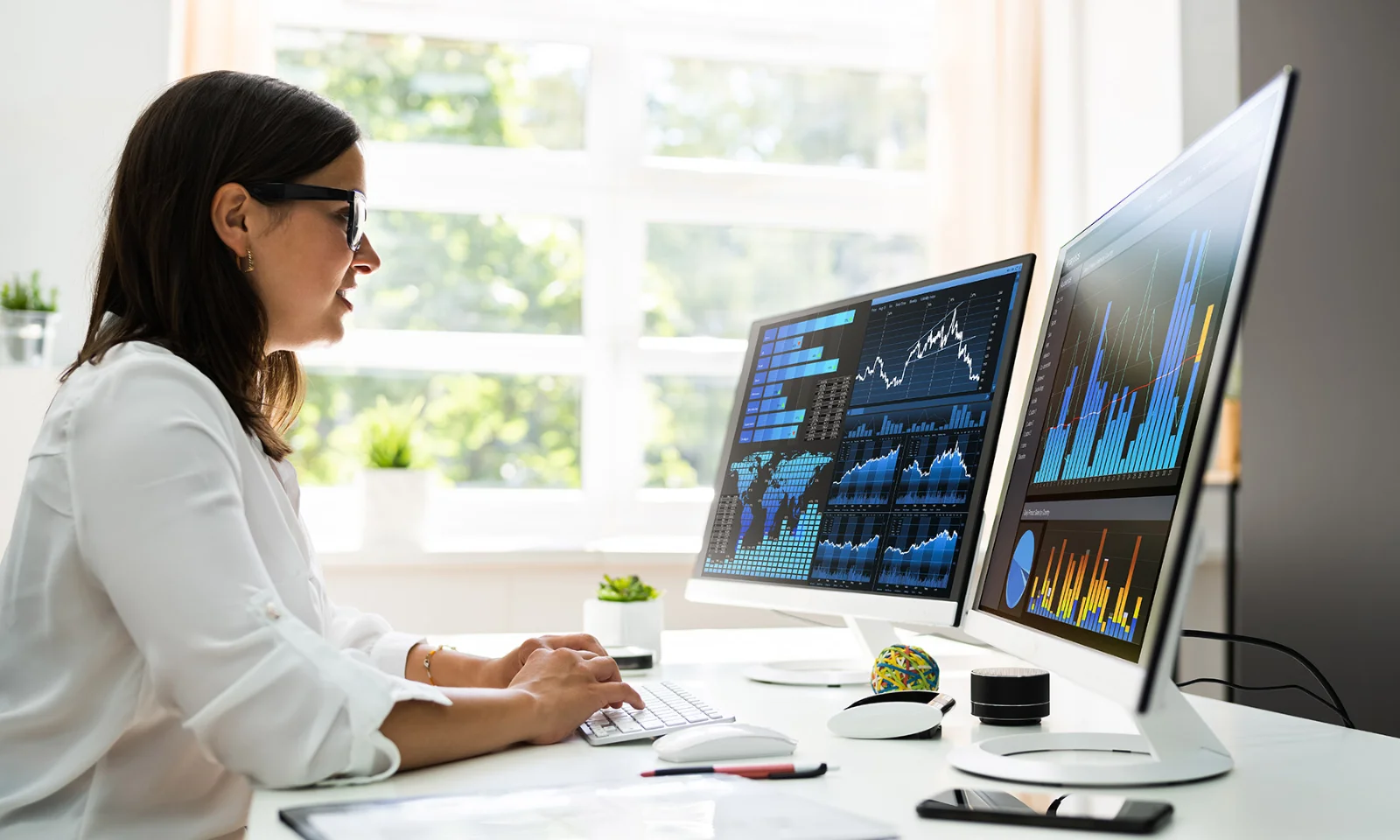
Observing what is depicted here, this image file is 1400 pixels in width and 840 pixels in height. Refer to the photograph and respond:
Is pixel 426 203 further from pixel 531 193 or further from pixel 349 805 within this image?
pixel 349 805

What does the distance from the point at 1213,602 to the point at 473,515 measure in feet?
6.68

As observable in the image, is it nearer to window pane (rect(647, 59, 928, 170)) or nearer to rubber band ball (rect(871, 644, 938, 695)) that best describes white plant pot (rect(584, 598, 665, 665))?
rubber band ball (rect(871, 644, 938, 695))

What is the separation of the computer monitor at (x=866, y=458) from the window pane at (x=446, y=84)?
70.3 inches

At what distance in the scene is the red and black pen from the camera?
92 cm

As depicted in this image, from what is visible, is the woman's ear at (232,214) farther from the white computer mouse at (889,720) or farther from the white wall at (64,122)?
the white wall at (64,122)

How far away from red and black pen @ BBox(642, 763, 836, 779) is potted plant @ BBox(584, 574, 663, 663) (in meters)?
0.74

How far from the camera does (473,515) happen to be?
3.18 meters

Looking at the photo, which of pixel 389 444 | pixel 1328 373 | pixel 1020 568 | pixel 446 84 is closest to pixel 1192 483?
pixel 1020 568

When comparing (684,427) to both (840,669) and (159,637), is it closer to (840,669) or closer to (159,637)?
(840,669)

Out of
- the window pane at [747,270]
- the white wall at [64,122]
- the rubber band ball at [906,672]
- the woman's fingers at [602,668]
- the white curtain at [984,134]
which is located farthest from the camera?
the window pane at [747,270]

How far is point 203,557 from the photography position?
0.90 m

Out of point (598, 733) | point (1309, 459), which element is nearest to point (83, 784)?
point (598, 733)

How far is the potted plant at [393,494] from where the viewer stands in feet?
9.19

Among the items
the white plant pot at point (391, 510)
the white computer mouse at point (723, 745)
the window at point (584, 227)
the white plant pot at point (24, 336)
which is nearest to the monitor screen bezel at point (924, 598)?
the white computer mouse at point (723, 745)
